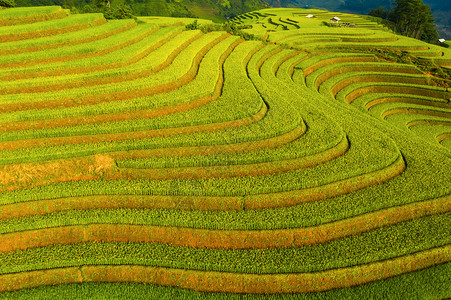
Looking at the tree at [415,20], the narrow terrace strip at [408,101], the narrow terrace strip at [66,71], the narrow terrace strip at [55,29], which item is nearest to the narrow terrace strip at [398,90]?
the narrow terrace strip at [408,101]

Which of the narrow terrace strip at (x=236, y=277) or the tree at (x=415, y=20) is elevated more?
the tree at (x=415, y=20)

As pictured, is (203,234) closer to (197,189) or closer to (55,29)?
(197,189)

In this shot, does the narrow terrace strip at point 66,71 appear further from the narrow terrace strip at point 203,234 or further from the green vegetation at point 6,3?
the green vegetation at point 6,3

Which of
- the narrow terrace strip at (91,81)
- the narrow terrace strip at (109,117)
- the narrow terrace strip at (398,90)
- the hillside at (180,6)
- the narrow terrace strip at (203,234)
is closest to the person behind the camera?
Result: the narrow terrace strip at (203,234)

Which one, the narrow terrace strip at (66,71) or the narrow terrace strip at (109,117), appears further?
the narrow terrace strip at (66,71)

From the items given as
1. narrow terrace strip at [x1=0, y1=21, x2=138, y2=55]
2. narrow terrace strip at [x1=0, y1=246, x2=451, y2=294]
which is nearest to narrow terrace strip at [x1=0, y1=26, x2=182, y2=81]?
narrow terrace strip at [x1=0, y1=21, x2=138, y2=55]

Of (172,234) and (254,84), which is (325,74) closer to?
(254,84)
